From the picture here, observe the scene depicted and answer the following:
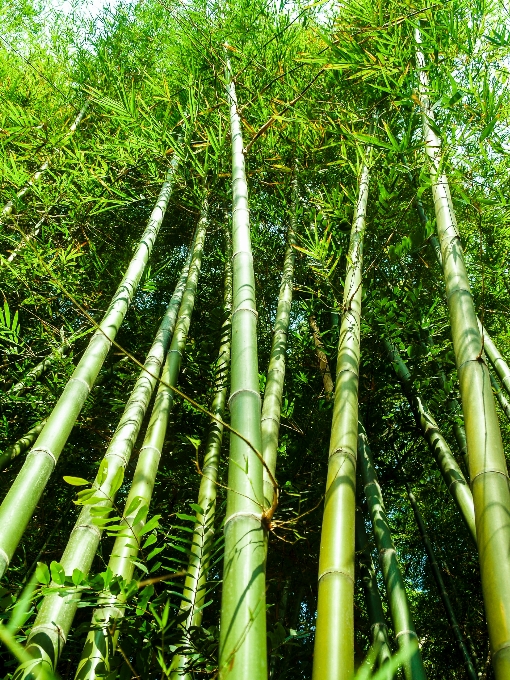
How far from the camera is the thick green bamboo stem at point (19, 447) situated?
2.45m

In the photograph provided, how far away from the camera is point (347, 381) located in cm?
156

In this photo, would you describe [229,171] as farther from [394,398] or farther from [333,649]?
[333,649]

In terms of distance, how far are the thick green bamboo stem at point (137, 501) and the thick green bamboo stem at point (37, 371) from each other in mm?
694

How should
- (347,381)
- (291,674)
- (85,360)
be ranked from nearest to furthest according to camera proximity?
1. (347,381)
2. (85,360)
3. (291,674)

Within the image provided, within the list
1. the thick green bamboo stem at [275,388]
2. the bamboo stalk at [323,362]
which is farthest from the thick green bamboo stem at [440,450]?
the thick green bamboo stem at [275,388]

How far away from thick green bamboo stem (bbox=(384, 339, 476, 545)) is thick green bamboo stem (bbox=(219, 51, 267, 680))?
0.79m

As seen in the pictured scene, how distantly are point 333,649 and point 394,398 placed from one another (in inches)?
105

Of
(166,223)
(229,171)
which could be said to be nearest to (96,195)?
(229,171)

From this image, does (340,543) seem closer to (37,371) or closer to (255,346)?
(255,346)

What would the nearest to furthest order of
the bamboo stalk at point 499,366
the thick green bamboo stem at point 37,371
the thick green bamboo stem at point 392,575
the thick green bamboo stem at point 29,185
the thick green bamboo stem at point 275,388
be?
the thick green bamboo stem at point 392,575, the thick green bamboo stem at point 275,388, the bamboo stalk at point 499,366, the thick green bamboo stem at point 37,371, the thick green bamboo stem at point 29,185

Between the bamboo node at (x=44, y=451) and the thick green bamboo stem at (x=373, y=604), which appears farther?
the thick green bamboo stem at (x=373, y=604)

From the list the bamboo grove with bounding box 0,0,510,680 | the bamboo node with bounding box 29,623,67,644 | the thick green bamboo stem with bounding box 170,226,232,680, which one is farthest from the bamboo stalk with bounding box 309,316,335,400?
the bamboo node with bounding box 29,623,67,644

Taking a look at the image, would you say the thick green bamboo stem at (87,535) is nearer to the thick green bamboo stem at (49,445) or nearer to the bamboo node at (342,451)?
the thick green bamboo stem at (49,445)

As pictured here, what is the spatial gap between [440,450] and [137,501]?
143 cm
